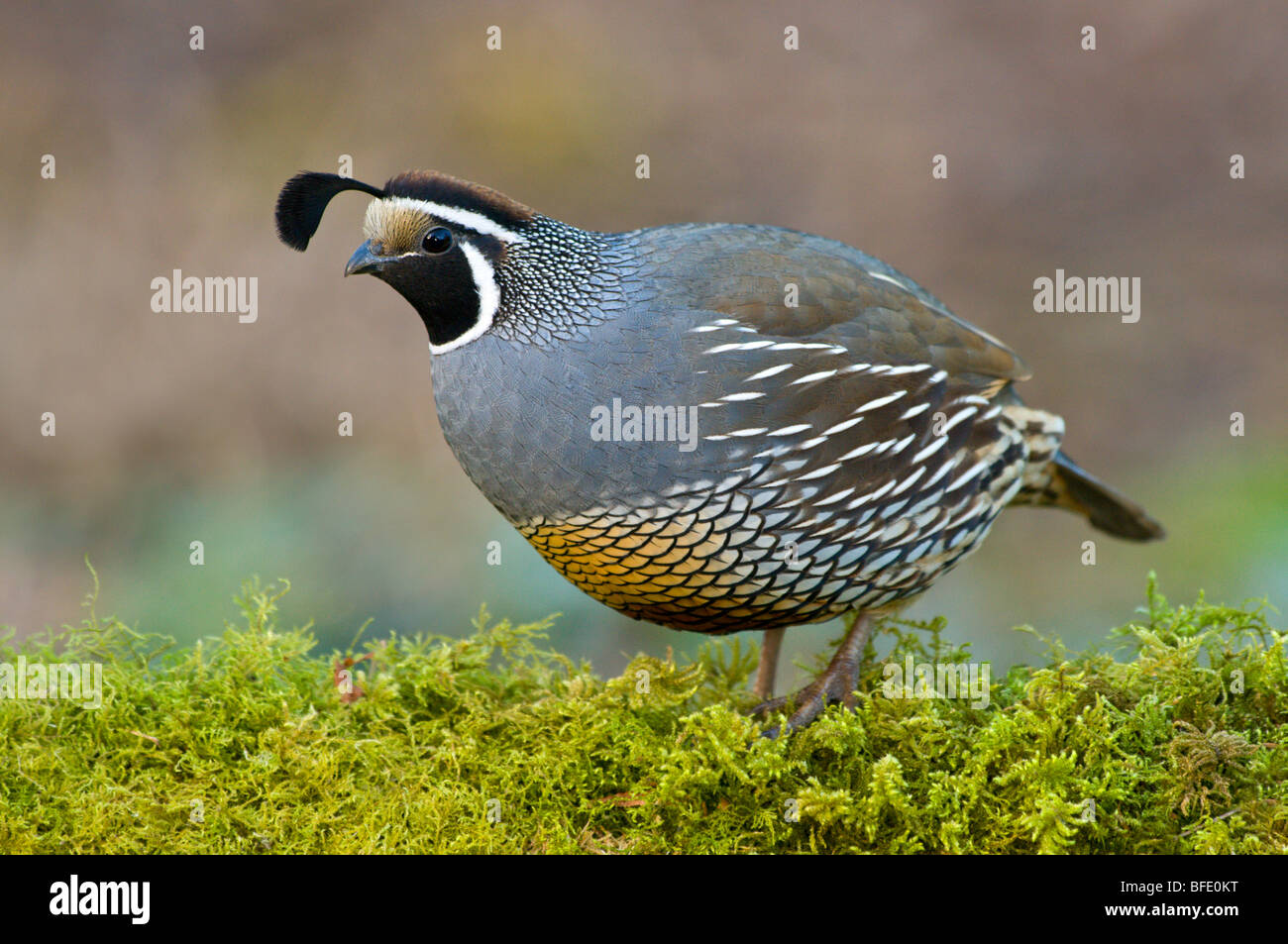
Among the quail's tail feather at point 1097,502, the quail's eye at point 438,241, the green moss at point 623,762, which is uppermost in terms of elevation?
the quail's eye at point 438,241

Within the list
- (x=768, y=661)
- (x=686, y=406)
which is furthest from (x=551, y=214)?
(x=686, y=406)

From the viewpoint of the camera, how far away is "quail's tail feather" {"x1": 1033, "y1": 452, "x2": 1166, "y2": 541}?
15.0 feet

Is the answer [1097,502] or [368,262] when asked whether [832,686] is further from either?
[368,262]

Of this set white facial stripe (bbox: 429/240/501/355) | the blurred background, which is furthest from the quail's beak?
the blurred background

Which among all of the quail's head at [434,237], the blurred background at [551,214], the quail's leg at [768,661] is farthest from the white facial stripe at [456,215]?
the blurred background at [551,214]

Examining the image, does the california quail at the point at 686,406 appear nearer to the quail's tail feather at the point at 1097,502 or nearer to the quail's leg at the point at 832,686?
the quail's leg at the point at 832,686

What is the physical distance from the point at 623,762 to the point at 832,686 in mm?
875

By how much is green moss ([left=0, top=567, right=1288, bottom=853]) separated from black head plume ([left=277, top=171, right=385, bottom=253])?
112 centimetres

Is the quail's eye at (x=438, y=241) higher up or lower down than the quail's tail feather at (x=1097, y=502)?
higher up

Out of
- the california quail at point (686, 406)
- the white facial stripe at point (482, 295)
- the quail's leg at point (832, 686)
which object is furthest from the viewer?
the quail's leg at point (832, 686)

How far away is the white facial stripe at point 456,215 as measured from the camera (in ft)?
11.3

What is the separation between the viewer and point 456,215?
11.5 ft

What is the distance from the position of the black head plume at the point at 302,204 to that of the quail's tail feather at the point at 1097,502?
2.75 metres
